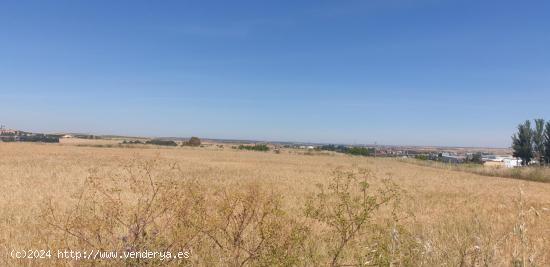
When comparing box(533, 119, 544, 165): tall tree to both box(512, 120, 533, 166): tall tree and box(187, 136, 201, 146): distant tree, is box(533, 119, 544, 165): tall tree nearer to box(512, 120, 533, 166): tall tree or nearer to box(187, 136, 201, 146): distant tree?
box(512, 120, 533, 166): tall tree

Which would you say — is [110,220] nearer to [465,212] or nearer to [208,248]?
[208,248]

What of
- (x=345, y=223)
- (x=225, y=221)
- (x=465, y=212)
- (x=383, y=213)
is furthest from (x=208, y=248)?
(x=465, y=212)

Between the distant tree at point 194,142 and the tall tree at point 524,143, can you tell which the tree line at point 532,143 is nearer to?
the tall tree at point 524,143

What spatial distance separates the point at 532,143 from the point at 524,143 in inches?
48.3

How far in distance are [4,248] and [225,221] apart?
3429 millimetres

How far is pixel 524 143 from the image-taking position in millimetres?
69375

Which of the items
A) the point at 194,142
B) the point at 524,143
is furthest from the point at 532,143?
the point at 194,142

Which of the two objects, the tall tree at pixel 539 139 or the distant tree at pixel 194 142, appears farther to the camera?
the distant tree at pixel 194 142

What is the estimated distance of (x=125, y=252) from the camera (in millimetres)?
4102

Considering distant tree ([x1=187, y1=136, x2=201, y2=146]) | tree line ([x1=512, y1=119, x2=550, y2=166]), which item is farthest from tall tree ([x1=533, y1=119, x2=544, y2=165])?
distant tree ([x1=187, y1=136, x2=201, y2=146])

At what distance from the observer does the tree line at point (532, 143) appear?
2559 inches

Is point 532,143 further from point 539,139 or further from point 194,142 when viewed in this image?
point 194,142

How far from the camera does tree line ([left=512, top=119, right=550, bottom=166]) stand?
6500 centimetres

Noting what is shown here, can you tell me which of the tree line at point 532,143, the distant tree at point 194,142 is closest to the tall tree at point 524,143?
the tree line at point 532,143
